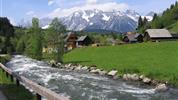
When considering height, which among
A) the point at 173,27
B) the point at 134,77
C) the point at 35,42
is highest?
the point at 173,27

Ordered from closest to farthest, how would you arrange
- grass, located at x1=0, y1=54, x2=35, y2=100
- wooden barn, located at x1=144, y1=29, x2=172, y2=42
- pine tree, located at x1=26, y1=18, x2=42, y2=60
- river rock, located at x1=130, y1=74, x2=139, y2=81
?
grass, located at x1=0, y1=54, x2=35, y2=100, river rock, located at x1=130, y1=74, x2=139, y2=81, pine tree, located at x1=26, y1=18, x2=42, y2=60, wooden barn, located at x1=144, y1=29, x2=172, y2=42

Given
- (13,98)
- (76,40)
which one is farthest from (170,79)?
(76,40)

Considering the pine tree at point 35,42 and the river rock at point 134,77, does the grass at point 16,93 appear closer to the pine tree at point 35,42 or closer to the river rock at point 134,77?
Answer: the river rock at point 134,77

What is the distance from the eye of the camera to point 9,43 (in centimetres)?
16212

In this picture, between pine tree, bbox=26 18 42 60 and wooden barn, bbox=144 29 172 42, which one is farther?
wooden barn, bbox=144 29 172 42

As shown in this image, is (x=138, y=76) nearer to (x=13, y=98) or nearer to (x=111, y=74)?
(x=111, y=74)

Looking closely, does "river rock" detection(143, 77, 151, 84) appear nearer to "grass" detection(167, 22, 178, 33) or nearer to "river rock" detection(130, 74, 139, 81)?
"river rock" detection(130, 74, 139, 81)

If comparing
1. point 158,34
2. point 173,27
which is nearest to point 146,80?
point 158,34

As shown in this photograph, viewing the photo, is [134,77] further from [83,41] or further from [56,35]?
[83,41]

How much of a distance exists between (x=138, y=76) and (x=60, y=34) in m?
42.3

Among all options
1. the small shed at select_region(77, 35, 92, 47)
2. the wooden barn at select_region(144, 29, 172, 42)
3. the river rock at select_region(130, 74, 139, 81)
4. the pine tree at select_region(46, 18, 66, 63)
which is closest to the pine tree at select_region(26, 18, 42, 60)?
the pine tree at select_region(46, 18, 66, 63)

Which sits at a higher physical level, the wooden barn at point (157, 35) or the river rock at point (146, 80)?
the wooden barn at point (157, 35)

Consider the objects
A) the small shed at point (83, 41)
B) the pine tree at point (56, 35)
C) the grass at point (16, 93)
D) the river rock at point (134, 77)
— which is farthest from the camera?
the small shed at point (83, 41)

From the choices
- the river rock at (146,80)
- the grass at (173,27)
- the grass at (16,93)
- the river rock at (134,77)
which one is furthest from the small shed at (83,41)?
the grass at (16,93)
